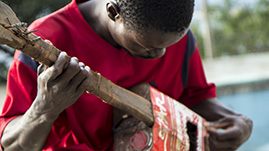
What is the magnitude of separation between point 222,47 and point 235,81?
10.7 m

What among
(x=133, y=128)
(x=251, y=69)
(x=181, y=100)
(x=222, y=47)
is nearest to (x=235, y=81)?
(x=251, y=69)

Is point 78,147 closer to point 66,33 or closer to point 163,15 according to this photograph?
point 66,33

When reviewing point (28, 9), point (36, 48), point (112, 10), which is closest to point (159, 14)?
point (112, 10)

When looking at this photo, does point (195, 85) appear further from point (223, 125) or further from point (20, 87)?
point (20, 87)

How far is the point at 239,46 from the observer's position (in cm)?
1730

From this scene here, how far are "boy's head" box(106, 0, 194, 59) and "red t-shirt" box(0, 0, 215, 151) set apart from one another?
23 cm

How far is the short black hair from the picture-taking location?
1.31 metres

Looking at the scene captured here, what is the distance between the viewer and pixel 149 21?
52.7 inches

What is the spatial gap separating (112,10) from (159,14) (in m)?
0.26

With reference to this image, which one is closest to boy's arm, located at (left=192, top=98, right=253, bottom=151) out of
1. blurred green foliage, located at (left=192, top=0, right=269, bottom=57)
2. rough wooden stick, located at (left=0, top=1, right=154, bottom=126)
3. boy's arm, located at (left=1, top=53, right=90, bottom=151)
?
rough wooden stick, located at (left=0, top=1, right=154, bottom=126)

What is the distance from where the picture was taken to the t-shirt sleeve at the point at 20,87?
1483 millimetres

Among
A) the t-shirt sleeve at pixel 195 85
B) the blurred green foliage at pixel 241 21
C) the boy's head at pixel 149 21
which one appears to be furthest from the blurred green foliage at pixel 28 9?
the blurred green foliage at pixel 241 21

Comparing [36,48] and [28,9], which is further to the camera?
[28,9]

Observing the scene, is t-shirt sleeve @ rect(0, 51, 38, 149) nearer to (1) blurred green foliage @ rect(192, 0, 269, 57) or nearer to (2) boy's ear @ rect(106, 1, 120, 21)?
(2) boy's ear @ rect(106, 1, 120, 21)
